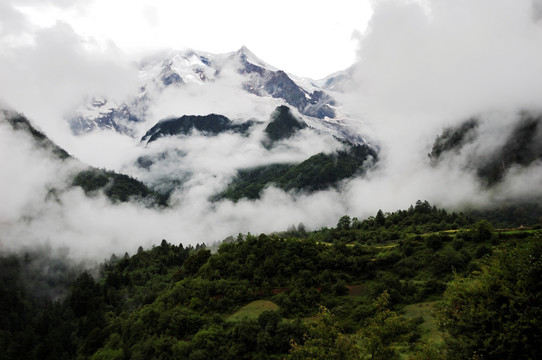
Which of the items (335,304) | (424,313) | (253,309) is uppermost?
(335,304)

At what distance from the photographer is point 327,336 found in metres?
53.2

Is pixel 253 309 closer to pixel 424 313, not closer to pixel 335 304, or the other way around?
pixel 335 304

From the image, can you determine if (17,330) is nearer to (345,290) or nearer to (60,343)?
(60,343)

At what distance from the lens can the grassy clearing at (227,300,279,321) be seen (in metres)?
113

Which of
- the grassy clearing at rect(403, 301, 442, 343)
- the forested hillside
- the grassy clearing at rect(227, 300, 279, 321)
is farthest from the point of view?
the grassy clearing at rect(227, 300, 279, 321)

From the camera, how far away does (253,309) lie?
385 feet

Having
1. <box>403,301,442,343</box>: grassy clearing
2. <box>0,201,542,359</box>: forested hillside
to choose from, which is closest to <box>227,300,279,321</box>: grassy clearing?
<box>0,201,542,359</box>: forested hillside

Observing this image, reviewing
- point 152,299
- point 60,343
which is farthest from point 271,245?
point 60,343

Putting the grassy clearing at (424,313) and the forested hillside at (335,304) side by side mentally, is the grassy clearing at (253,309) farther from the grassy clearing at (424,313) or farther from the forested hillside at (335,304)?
the grassy clearing at (424,313)

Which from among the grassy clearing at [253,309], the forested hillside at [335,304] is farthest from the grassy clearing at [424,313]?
the grassy clearing at [253,309]

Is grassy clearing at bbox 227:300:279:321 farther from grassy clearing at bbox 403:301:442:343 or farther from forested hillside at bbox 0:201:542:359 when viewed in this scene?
grassy clearing at bbox 403:301:442:343

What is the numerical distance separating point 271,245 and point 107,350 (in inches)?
2659

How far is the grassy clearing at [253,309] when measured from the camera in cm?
11288

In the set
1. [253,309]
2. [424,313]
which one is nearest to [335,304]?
[253,309]
